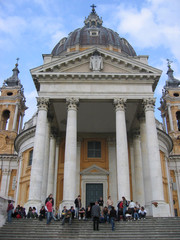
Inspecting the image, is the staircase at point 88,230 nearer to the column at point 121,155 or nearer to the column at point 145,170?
the column at point 121,155

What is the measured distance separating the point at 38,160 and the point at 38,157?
0.22 metres

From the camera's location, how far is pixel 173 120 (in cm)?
4378

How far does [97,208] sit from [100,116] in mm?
13763

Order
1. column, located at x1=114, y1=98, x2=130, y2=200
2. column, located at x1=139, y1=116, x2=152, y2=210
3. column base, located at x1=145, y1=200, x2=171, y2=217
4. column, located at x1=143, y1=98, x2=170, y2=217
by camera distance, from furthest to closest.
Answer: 1. column, located at x1=139, y1=116, x2=152, y2=210
2. column, located at x1=114, y1=98, x2=130, y2=200
3. column, located at x1=143, y1=98, x2=170, y2=217
4. column base, located at x1=145, y1=200, x2=171, y2=217

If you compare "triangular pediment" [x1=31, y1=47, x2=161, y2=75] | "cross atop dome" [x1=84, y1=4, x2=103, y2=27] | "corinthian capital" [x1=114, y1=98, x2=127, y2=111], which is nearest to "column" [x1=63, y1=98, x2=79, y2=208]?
"triangular pediment" [x1=31, y1=47, x2=161, y2=75]

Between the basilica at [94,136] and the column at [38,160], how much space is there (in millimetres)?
65

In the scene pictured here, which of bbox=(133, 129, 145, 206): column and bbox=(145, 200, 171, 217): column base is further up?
bbox=(133, 129, 145, 206): column

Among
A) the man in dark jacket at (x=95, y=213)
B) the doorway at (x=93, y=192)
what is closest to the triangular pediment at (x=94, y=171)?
the doorway at (x=93, y=192)

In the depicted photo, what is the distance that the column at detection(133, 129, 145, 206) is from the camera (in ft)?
77.0

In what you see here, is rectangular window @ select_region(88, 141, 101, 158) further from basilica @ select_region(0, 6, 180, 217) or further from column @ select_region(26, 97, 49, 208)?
column @ select_region(26, 97, 49, 208)

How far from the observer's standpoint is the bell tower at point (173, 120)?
38.5 metres

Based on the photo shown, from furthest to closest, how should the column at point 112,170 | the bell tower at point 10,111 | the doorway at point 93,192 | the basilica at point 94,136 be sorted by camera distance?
the bell tower at point 10,111 < the column at point 112,170 < the doorway at point 93,192 < the basilica at point 94,136

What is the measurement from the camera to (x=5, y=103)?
4631cm

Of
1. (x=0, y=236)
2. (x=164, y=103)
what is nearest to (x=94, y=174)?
(x=0, y=236)
